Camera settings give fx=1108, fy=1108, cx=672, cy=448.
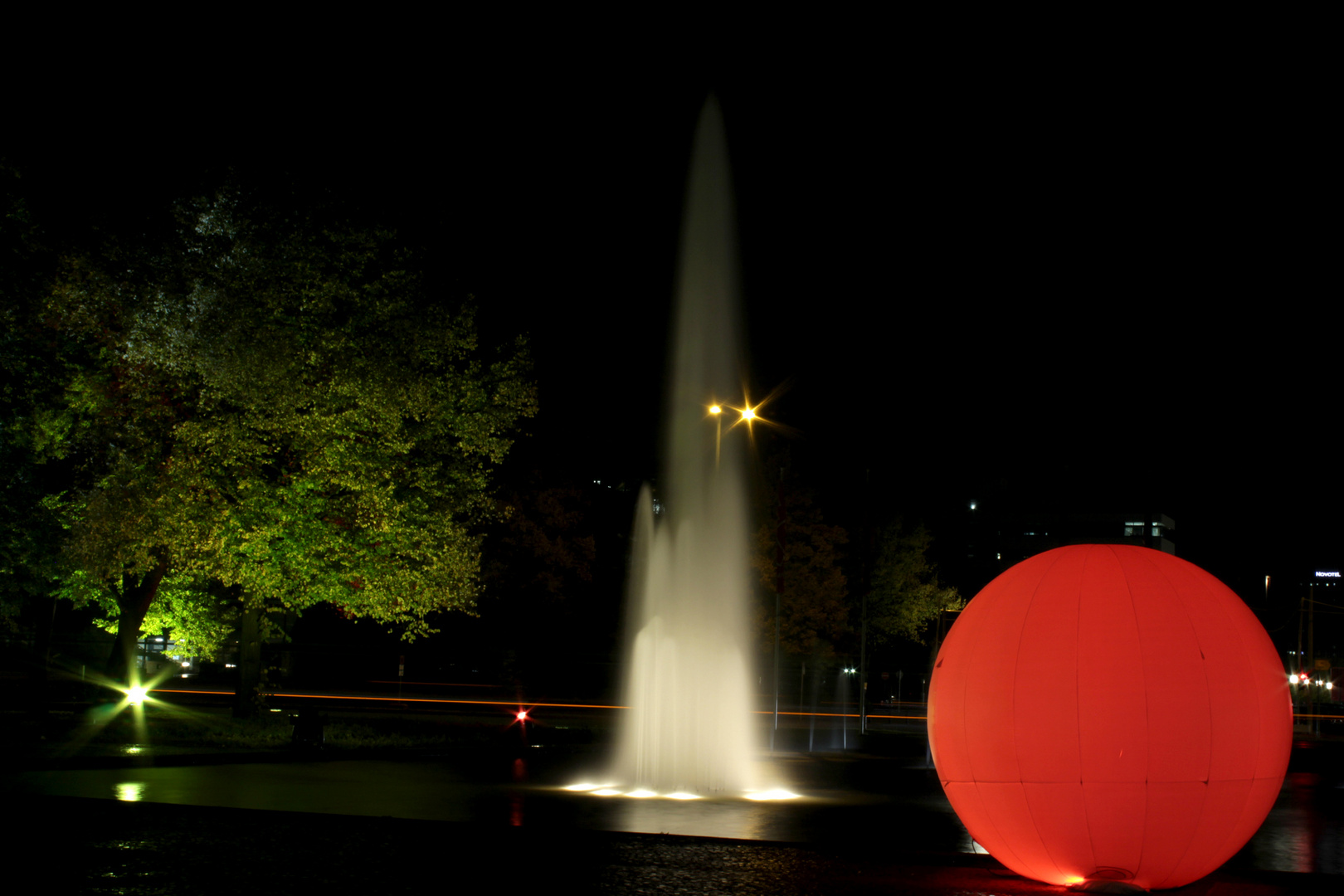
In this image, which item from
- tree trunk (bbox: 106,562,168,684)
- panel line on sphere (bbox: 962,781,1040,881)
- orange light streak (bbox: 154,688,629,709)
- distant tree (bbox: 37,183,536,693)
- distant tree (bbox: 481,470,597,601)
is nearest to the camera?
panel line on sphere (bbox: 962,781,1040,881)

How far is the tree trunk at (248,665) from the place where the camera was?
81.6 ft

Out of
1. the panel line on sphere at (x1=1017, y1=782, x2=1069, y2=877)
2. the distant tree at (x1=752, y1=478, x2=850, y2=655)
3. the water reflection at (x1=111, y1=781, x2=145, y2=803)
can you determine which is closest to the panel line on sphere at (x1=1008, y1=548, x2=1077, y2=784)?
the panel line on sphere at (x1=1017, y1=782, x2=1069, y2=877)

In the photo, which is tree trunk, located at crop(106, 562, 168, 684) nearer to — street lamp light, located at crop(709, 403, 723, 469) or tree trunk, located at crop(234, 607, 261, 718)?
tree trunk, located at crop(234, 607, 261, 718)

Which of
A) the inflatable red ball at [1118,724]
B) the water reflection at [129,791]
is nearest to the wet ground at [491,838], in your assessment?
the water reflection at [129,791]

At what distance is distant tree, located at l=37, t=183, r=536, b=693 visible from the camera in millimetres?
21391

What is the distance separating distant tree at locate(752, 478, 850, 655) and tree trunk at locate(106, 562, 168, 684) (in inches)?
1030

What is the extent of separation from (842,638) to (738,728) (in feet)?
112

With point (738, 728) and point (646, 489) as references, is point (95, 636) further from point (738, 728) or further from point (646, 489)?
point (738, 728)

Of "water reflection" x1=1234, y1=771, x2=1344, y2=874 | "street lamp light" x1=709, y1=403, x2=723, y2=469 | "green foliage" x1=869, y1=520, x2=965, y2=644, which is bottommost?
"water reflection" x1=1234, y1=771, x2=1344, y2=874

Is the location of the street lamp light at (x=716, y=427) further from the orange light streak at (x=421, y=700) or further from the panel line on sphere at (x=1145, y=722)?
the panel line on sphere at (x=1145, y=722)

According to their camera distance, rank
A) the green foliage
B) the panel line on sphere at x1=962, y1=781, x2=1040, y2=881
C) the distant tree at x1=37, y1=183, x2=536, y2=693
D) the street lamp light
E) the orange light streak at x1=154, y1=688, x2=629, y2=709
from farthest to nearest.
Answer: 1. the green foliage
2. the orange light streak at x1=154, y1=688, x2=629, y2=709
3. the street lamp light
4. the distant tree at x1=37, y1=183, x2=536, y2=693
5. the panel line on sphere at x1=962, y1=781, x2=1040, y2=881

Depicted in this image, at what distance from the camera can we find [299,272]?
22266 mm

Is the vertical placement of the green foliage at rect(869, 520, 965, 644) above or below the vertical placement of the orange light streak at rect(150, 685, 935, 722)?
above

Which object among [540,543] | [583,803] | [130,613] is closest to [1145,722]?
[583,803]
